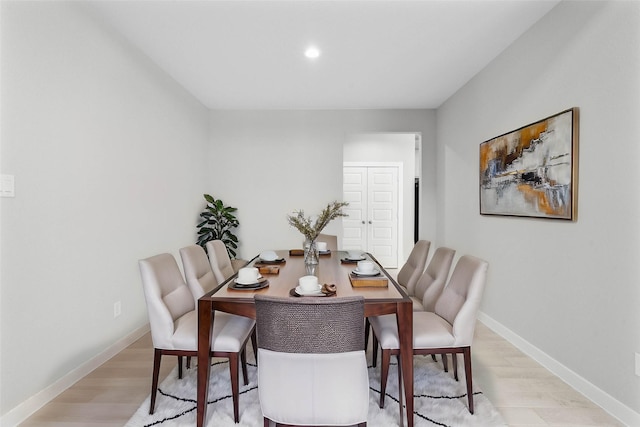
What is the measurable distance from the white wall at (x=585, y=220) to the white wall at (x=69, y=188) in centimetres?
334

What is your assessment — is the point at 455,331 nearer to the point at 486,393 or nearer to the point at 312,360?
the point at 486,393

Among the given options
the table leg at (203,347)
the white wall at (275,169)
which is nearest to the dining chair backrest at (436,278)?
the table leg at (203,347)

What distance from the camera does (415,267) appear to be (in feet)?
9.69

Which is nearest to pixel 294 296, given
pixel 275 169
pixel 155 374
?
pixel 155 374

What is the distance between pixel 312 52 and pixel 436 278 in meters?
2.25

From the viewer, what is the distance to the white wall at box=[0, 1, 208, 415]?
1960mm

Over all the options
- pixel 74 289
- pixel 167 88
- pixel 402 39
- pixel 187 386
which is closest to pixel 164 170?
pixel 167 88

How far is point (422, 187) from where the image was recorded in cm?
525

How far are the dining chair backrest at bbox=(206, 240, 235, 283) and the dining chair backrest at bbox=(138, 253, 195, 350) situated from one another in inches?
19.8

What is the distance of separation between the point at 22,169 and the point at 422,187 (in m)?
4.55

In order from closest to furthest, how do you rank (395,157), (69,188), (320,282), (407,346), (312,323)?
(312,323) < (407,346) < (320,282) < (69,188) < (395,157)

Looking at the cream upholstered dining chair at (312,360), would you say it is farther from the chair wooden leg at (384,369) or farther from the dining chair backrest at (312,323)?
the chair wooden leg at (384,369)

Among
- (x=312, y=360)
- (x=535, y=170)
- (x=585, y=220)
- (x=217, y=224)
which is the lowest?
(x=312, y=360)

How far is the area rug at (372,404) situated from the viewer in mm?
1908
